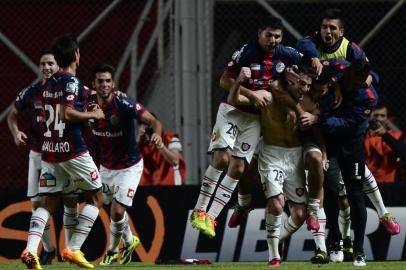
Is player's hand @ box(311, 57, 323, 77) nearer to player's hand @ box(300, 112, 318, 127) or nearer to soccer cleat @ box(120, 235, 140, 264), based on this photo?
player's hand @ box(300, 112, 318, 127)

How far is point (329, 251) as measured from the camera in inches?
502

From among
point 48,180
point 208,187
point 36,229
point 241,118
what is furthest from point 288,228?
point 36,229

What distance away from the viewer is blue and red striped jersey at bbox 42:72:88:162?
A: 1167 centimetres

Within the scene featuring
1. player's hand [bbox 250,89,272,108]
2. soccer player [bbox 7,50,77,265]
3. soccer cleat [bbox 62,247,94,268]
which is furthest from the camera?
soccer player [bbox 7,50,77,265]

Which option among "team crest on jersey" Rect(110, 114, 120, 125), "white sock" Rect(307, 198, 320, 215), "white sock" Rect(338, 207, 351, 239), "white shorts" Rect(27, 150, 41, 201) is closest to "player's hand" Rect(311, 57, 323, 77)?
"white sock" Rect(307, 198, 320, 215)

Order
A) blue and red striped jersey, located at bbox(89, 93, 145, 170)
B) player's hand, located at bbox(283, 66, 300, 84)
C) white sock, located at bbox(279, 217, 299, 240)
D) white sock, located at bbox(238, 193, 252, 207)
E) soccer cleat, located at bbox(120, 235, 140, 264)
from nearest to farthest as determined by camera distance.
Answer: player's hand, located at bbox(283, 66, 300, 84) → white sock, located at bbox(279, 217, 299, 240) → white sock, located at bbox(238, 193, 252, 207) → blue and red striped jersey, located at bbox(89, 93, 145, 170) → soccer cleat, located at bbox(120, 235, 140, 264)

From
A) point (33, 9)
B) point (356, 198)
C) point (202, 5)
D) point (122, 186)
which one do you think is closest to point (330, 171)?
point (356, 198)

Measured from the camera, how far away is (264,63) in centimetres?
1216

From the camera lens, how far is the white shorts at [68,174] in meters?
11.8

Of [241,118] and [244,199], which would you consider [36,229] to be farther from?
[244,199]

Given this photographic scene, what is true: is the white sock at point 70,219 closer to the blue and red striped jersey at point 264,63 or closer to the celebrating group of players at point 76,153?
the celebrating group of players at point 76,153

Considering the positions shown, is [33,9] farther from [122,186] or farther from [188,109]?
[122,186]

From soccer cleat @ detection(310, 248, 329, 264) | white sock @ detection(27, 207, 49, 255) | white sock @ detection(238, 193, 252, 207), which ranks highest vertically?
white sock @ detection(238, 193, 252, 207)

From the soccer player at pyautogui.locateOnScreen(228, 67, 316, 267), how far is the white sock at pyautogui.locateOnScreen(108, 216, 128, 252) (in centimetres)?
173
